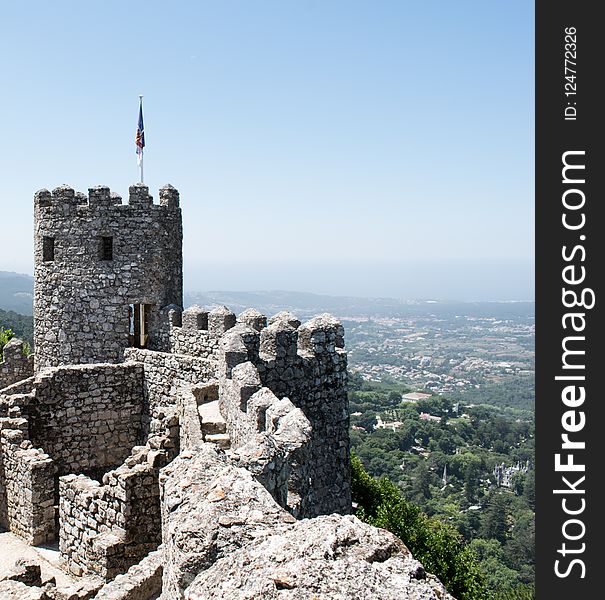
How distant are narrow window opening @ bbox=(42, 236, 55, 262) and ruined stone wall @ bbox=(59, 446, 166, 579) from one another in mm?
6328

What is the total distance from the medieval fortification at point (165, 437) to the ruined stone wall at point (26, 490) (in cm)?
3

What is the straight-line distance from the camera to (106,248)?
13.3 m

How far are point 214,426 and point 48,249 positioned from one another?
6745 mm

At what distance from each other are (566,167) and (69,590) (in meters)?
5.93

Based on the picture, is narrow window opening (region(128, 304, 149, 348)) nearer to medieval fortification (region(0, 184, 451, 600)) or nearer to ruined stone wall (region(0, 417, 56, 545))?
medieval fortification (region(0, 184, 451, 600))

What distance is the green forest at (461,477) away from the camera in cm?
2912

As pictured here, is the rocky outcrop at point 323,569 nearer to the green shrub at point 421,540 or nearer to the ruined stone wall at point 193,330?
the ruined stone wall at point 193,330

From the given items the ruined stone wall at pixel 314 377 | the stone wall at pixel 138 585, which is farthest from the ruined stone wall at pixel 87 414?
the stone wall at pixel 138 585

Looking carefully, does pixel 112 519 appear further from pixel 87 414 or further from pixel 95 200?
pixel 95 200

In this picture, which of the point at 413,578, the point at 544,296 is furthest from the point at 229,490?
the point at 544,296

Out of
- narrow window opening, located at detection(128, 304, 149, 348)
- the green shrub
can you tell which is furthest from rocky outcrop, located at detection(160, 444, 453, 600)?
the green shrub

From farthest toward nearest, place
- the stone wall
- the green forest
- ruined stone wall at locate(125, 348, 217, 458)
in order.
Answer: the green forest → ruined stone wall at locate(125, 348, 217, 458) → the stone wall

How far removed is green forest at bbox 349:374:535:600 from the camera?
29.1 metres

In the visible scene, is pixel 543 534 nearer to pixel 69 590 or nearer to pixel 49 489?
pixel 69 590
